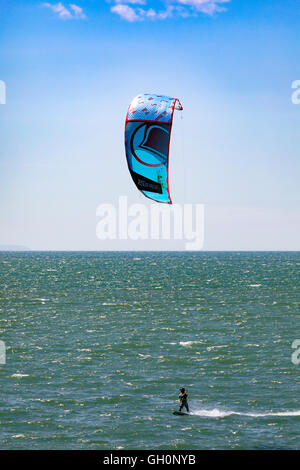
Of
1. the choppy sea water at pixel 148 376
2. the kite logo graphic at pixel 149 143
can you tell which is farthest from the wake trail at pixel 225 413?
the kite logo graphic at pixel 149 143

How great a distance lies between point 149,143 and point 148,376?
22094 mm

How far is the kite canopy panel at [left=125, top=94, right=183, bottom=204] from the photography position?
29391 millimetres

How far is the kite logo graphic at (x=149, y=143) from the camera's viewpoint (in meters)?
29.6

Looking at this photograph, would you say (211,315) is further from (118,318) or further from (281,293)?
(281,293)

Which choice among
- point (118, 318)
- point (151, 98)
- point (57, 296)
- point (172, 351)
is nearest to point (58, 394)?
point (172, 351)

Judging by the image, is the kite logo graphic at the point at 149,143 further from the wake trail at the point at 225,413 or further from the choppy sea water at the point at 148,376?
the wake trail at the point at 225,413

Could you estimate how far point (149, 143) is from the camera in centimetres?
2981

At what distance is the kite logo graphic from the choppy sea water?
50.1 ft

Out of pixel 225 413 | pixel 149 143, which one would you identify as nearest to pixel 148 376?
pixel 225 413

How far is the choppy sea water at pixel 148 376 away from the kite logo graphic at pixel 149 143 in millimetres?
15272

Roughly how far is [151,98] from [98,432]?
61.8ft

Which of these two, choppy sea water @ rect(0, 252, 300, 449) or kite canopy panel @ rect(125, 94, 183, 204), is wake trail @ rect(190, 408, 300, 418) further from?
kite canopy panel @ rect(125, 94, 183, 204)

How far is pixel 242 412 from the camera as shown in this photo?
123ft

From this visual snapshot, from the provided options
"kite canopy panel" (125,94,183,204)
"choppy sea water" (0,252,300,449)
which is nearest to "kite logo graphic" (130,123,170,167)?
"kite canopy panel" (125,94,183,204)
